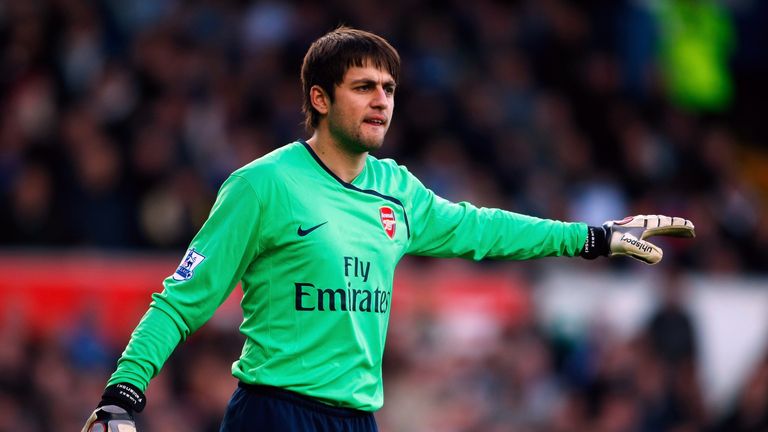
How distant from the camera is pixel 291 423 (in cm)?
570

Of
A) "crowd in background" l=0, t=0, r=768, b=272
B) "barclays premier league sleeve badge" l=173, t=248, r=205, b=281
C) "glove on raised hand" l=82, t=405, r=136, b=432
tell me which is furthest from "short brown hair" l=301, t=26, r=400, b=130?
"crowd in background" l=0, t=0, r=768, b=272

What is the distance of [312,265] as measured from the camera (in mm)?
5688

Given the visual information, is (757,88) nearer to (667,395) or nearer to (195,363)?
(667,395)

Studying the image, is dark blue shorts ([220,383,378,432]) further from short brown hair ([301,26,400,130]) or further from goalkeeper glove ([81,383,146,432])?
short brown hair ([301,26,400,130])

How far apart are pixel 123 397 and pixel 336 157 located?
1.28 metres

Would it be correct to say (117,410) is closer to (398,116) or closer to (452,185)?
(452,185)

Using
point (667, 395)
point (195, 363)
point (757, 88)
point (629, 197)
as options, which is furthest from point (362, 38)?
point (757, 88)


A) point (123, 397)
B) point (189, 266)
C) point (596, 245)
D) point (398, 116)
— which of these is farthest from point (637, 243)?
point (398, 116)

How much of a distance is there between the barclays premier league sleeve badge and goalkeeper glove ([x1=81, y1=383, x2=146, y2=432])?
A: 46 centimetres

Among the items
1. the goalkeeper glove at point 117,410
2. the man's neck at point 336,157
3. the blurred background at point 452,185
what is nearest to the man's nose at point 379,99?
the man's neck at point 336,157

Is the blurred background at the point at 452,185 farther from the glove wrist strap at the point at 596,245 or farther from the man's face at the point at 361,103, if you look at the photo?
the man's face at the point at 361,103

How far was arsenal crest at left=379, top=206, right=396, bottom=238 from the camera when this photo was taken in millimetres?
5957

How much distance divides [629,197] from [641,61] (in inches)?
97.3

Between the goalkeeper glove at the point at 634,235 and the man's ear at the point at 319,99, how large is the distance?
123 cm
